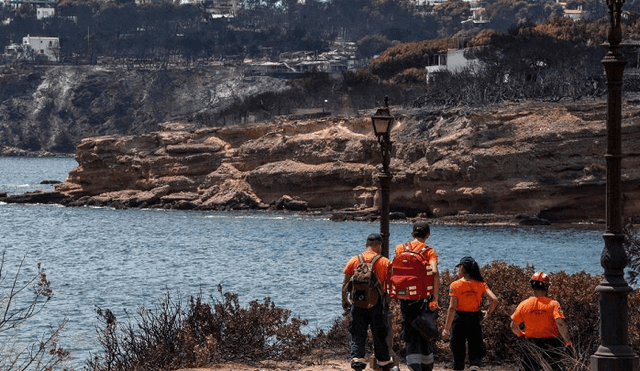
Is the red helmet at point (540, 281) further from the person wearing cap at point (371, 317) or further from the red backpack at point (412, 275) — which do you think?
the person wearing cap at point (371, 317)

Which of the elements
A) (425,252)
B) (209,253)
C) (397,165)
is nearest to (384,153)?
(425,252)

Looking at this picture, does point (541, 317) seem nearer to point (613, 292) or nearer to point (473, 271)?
point (473, 271)

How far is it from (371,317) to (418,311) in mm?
551

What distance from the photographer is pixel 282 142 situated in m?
74.9

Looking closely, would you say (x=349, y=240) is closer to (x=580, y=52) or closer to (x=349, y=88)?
(x=580, y=52)

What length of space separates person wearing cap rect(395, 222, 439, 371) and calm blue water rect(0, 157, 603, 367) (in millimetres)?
8541

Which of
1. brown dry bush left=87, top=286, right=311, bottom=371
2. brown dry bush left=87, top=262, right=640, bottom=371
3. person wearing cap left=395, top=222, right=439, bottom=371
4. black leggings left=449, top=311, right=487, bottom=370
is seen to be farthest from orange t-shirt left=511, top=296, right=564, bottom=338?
brown dry bush left=87, top=286, right=311, bottom=371

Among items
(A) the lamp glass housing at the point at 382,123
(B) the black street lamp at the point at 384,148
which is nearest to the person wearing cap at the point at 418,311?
(B) the black street lamp at the point at 384,148

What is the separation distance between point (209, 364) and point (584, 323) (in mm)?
4652

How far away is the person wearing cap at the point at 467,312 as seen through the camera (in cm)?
1355

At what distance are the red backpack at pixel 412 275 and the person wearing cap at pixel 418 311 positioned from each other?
50mm

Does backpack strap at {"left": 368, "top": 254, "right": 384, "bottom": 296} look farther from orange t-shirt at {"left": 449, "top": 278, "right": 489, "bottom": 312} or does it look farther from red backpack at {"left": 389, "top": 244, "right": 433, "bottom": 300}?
orange t-shirt at {"left": 449, "top": 278, "right": 489, "bottom": 312}

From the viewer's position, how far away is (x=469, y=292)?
13.6 m

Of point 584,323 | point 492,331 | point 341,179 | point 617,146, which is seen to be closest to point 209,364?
point 492,331
